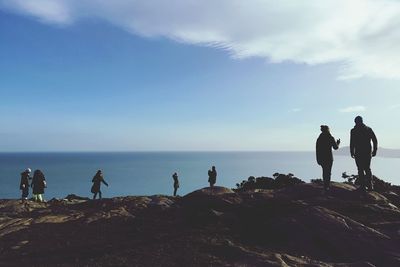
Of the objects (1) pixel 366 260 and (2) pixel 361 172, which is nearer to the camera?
(1) pixel 366 260

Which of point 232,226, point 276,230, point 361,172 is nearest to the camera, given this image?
point 276,230

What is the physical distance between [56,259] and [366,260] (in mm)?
9005

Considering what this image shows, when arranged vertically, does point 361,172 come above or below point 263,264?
above

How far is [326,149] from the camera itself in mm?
18047

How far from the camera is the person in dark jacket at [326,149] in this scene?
18.0 m

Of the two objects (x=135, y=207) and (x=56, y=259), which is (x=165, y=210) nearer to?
(x=135, y=207)

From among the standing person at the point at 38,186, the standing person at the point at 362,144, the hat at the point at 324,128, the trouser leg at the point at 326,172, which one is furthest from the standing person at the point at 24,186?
the standing person at the point at 362,144

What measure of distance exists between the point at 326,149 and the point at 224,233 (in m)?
6.67

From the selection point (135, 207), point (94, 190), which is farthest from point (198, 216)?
point (94, 190)

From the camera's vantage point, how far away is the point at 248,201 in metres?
18.1

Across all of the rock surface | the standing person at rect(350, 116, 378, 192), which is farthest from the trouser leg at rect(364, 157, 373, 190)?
the rock surface

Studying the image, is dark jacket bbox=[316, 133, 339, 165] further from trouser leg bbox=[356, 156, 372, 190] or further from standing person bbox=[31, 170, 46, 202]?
standing person bbox=[31, 170, 46, 202]

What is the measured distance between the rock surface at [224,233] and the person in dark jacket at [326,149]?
1.11 meters

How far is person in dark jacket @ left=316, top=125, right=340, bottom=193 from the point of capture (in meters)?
18.0
